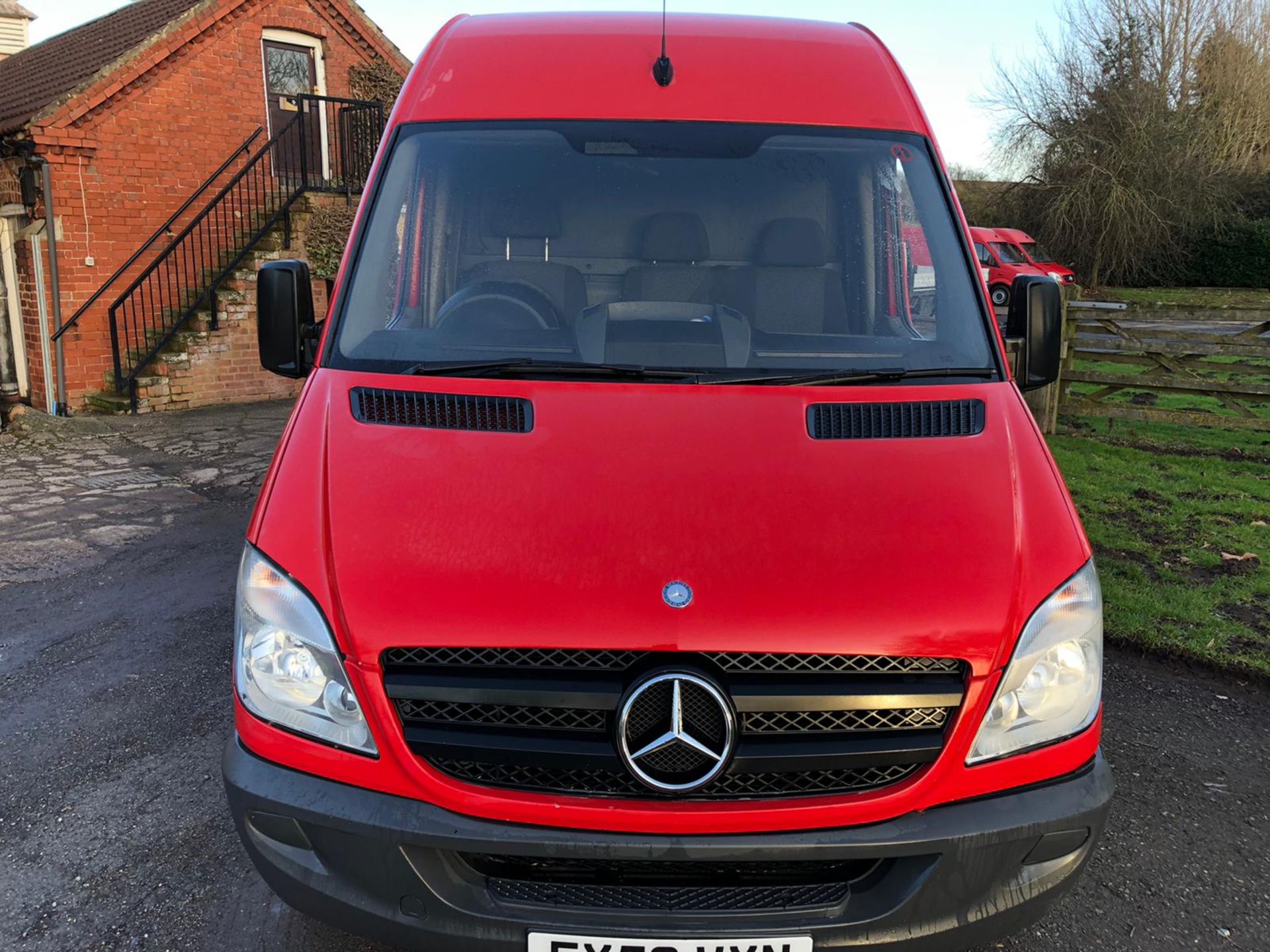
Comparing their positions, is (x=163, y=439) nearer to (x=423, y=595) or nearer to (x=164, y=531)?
(x=164, y=531)

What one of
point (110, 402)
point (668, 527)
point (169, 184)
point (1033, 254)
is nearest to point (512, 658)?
point (668, 527)

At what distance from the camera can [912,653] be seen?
6.66 ft

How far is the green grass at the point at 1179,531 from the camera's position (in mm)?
4719

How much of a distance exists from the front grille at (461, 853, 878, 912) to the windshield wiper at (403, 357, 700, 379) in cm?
124

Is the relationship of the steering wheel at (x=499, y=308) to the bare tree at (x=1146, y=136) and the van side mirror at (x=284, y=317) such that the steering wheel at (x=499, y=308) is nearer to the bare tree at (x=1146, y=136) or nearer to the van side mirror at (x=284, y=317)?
the van side mirror at (x=284, y=317)

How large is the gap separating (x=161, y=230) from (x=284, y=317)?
37.0 feet

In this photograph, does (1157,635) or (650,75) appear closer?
(650,75)

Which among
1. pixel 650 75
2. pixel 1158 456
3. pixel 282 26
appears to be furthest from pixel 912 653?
pixel 282 26

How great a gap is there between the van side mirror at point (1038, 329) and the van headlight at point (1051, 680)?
1.13 metres

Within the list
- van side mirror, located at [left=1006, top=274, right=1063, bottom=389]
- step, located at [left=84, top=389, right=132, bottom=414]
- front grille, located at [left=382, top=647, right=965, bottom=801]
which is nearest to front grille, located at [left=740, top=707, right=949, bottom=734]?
front grille, located at [left=382, top=647, right=965, bottom=801]

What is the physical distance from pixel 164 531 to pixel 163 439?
12.9 ft

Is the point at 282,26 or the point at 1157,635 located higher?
the point at 282,26

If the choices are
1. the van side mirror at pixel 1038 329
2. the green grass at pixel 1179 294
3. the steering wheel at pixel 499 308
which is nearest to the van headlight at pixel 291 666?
the steering wheel at pixel 499 308

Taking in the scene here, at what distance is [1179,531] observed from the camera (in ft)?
20.7
